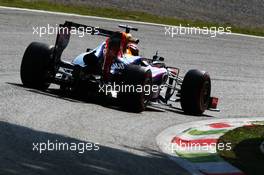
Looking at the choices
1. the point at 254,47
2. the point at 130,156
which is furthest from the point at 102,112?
the point at 254,47

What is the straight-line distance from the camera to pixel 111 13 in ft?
93.4

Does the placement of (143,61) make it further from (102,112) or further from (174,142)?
(174,142)

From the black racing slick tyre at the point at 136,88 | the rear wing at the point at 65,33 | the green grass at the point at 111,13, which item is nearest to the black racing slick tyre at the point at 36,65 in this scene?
the rear wing at the point at 65,33

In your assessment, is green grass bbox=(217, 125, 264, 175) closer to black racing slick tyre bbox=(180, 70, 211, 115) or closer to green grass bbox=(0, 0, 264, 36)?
black racing slick tyre bbox=(180, 70, 211, 115)

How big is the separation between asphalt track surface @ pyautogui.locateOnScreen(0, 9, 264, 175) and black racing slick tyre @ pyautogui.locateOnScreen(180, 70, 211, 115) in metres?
0.21

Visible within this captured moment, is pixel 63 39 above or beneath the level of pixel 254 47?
above

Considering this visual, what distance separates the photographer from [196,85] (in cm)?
1484

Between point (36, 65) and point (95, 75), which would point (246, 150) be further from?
point (36, 65)

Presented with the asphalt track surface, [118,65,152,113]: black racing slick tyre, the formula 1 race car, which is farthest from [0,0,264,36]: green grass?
[118,65,152,113]: black racing slick tyre

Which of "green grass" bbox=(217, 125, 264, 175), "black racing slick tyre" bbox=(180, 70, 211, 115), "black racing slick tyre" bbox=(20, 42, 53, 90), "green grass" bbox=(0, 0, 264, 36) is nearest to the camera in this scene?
"green grass" bbox=(217, 125, 264, 175)

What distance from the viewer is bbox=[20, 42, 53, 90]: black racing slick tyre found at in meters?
14.0

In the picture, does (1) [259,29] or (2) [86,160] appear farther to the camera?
(1) [259,29]

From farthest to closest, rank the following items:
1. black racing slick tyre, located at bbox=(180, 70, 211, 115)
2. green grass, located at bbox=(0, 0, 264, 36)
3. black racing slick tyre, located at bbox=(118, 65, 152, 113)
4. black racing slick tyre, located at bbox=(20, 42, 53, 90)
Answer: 1. green grass, located at bbox=(0, 0, 264, 36)
2. black racing slick tyre, located at bbox=(180, 70, 211, 115)
3. black racing slick tyre, located at bbox=(20, 42, 53, 90)
4. black racing slick tyre, located at bbox=(118, 65, 152, 113)

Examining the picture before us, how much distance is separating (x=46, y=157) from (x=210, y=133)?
4.66 metres
